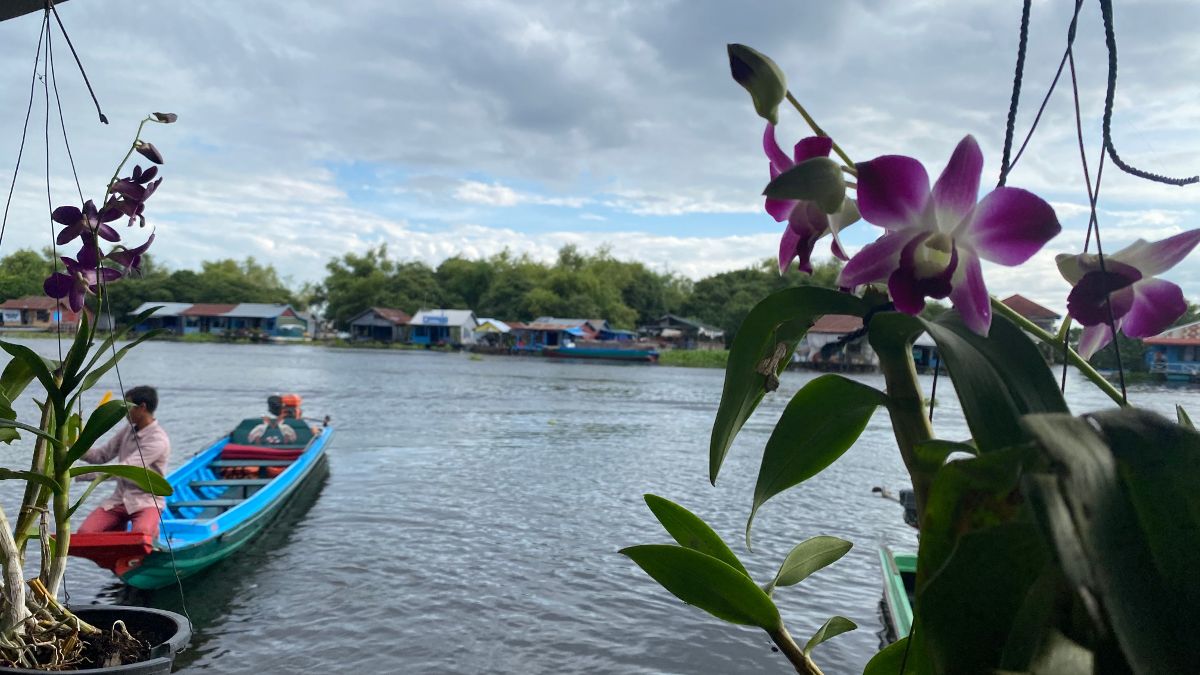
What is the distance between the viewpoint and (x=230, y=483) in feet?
21.2

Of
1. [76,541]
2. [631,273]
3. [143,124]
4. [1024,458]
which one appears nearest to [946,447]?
[1024,458]

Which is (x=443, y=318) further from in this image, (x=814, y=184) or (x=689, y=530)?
(x=814, y=184)

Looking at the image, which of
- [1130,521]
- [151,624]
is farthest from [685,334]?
[1130,521]

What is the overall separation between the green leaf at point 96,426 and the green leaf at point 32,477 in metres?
0.04

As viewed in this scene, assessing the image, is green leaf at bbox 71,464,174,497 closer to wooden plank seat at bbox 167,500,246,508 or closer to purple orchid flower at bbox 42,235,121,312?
purple orchid flower at bbox 42,235,121,312

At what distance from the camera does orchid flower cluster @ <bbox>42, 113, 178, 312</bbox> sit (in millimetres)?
1126

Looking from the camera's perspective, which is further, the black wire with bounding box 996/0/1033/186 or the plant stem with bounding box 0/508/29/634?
the plant stem with bounding box 0/508/29/634

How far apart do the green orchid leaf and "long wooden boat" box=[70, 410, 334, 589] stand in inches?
96.7

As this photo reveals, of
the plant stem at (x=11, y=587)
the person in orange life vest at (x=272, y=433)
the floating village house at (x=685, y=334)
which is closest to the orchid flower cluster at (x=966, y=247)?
the plant stem at (x=11, y=587)

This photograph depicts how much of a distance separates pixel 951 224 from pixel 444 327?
42.6 m

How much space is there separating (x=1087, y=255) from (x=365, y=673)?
4.31m

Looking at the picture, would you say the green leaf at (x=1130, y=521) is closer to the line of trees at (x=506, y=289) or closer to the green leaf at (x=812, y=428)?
the green leaf at (x=812, y=428)

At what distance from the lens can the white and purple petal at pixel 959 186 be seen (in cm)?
35

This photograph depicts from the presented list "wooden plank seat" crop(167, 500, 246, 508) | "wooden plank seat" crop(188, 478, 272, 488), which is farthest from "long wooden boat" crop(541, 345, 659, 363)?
"wooden plank seat" crop(167, 500, 246, 508)
